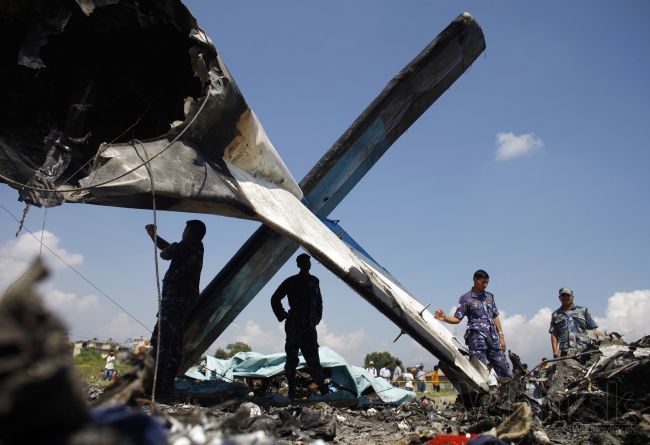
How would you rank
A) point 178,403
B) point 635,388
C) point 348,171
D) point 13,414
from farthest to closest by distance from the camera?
point 348,171, point 178,403, point 635,388, point 13,414

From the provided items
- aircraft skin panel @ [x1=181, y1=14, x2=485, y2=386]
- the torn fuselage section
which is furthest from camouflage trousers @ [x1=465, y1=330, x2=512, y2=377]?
the torn fuselage section

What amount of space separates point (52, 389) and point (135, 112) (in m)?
5.42

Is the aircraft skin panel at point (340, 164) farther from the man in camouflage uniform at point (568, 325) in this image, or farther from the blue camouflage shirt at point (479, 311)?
the man in camouflage uniform at point (568, 325)

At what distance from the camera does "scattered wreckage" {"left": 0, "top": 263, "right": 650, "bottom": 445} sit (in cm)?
73

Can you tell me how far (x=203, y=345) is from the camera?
5.66 meters

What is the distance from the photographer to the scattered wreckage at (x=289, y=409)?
0.73 m

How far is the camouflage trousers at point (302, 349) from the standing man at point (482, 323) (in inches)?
63.7

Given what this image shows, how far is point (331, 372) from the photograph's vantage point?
22.1 feet

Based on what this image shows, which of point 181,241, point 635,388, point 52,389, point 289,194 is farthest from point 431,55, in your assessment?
point 52,389

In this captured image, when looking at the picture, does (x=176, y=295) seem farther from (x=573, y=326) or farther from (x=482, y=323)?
(x=573, y=326)

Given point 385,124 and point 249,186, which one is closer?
point 249,186

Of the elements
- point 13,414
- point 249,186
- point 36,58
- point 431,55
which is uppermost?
point 431,55

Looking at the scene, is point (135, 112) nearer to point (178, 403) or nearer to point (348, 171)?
point (348, 171)

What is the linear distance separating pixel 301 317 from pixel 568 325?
3601 mm
